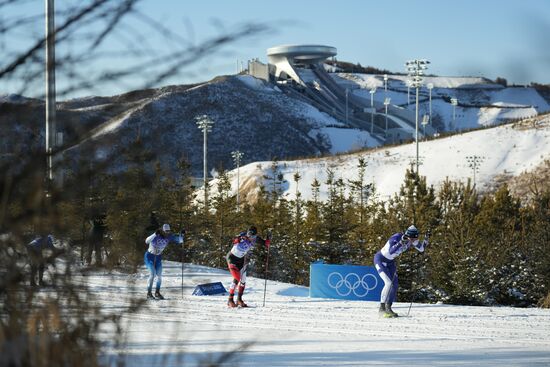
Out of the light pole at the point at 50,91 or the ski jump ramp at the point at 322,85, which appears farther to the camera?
the ski jump ramp at the point at 322,85

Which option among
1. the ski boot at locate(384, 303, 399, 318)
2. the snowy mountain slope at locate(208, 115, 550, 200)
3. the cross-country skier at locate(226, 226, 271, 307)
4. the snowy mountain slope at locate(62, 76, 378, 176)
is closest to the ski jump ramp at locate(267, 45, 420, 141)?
the snowy mountain slope at locate(62, 76, 378, 176)

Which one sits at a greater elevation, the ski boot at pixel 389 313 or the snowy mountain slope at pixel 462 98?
the snowy mountain slope at pixel 462 98

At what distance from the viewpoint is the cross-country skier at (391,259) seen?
15750 millimetres

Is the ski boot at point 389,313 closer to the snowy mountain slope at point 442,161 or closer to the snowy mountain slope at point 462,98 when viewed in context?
the snowy mountain slope at point 442,161

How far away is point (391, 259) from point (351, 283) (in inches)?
175

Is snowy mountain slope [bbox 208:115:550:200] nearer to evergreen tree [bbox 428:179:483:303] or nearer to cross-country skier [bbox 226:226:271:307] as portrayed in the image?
evergreen tree [bbox 428:179:483:303]

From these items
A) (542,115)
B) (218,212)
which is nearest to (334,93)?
(542,115)

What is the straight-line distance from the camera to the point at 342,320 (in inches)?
612

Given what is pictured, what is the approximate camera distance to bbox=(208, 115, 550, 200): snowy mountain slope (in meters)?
71.2

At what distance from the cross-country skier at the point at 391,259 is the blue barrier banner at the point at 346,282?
418 cm

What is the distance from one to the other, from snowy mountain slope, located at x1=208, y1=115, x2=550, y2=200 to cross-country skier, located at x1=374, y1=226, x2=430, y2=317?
51.8m

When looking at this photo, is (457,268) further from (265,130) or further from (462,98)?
(462,98)

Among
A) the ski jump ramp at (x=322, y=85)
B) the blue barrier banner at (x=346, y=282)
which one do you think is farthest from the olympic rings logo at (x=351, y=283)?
the ski jump ramp at (x=322, y=85)

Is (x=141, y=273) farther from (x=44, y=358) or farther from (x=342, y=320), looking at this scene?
(x=342, y=320)
